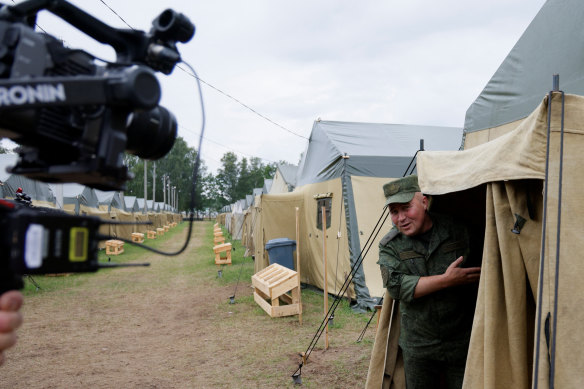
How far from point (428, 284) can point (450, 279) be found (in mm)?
139

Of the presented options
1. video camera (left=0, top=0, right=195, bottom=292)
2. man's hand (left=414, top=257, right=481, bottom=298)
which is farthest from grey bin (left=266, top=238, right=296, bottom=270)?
video camera (left=0, top=0, right=195, bottom=292)

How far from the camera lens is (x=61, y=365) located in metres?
5.55

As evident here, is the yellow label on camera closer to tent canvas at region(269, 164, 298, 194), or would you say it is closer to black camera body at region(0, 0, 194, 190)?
black camera body at region(0, 0, 194, 190)

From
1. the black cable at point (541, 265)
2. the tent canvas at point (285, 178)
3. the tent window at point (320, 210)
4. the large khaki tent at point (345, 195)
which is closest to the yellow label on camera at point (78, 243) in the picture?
the black cable at point (541, 265)

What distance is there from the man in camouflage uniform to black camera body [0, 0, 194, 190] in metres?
2.05

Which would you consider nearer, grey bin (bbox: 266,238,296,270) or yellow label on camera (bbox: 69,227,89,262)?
yellow label on camera (bbox: 69,227,89,262)

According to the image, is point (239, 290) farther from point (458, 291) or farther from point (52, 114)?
point (52, 114)

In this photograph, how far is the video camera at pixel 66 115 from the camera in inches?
40.5

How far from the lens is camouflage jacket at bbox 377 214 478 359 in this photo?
2766mm

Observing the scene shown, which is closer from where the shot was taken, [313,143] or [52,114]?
[52,114]

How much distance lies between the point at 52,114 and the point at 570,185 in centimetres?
210

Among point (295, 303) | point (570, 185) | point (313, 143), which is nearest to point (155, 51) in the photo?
point (570, 185)

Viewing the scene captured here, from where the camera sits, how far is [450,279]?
2.63 metres

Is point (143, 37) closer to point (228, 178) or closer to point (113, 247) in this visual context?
point (113, 247)
